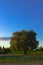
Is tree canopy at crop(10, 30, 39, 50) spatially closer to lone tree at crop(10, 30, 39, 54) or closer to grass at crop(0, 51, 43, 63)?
lone tree at crop(10, 30, 39, 54)

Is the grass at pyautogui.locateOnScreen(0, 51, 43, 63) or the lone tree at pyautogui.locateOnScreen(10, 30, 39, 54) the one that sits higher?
A: the lone tree at pyautogui.locateOnScreen(10, 30, 39, 54)

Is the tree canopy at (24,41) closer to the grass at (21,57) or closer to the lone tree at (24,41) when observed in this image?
the lone tree at (24,41)

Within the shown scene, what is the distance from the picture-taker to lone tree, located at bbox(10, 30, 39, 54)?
821 centimetres

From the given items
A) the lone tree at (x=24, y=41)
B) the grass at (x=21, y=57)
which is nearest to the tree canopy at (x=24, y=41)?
the lone tree at (x=24, y=41)

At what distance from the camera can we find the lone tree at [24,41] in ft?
26.9

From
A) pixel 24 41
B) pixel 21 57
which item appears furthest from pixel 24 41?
pixel 21 57

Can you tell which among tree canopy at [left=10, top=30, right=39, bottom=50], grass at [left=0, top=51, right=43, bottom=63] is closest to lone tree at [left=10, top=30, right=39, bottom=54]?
tree canopy at [left=10, top=30, right=39, bottom=50]

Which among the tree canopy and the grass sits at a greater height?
the tree canopy

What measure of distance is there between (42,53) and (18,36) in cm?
164

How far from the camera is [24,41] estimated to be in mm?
8469

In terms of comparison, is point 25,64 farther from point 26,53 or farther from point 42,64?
point 26,53

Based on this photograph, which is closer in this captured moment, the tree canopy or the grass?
the grass

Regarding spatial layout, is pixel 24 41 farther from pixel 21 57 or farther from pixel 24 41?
pixel 21 57

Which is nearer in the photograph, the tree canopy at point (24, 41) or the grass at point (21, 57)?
the grass at point (21, 57)
